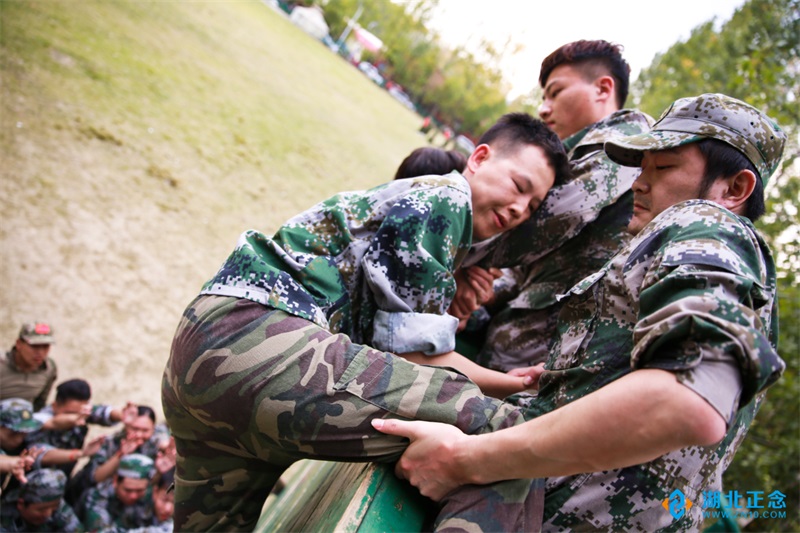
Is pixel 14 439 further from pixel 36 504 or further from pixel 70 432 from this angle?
pixel 36 504

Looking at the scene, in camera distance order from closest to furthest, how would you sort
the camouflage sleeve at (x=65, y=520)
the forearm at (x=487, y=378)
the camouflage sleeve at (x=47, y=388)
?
the forearm at (x=487, y=378) → the camouflage sleeve at (x=65, y=520) → the camouflage sleeve at (x=47, y=388)

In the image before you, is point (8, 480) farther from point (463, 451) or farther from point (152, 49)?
point (152, 49)

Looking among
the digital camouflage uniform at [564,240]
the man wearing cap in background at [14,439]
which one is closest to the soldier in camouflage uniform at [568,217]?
the digital camouflage uniform at [564,240]

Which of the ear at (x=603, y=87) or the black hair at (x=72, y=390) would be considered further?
the black hair at (x=72, y=390)

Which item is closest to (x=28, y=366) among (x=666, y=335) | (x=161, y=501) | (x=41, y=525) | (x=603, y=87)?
(x=41, y=525)

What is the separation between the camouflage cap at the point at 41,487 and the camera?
4074 mm

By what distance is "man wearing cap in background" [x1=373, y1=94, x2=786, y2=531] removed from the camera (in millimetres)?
1109

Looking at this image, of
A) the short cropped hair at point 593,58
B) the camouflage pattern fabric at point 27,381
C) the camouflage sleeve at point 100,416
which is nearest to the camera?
the short cropped hair at point 593,58

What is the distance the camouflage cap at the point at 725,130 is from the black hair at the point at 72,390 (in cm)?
453

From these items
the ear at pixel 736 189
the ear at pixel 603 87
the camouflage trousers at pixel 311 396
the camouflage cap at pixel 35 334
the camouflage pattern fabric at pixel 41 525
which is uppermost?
the ear at pixel 603 87

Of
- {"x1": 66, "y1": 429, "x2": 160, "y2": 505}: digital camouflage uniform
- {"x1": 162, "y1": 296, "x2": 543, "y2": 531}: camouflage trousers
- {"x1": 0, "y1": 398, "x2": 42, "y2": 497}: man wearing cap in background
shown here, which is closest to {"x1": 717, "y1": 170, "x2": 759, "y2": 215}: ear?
{"x1": 162, "y1": 296, "x2": 543, "y2": 531}: camouflage trousers

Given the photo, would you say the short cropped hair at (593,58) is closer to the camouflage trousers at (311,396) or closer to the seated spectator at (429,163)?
the seated spectator at (429,163)

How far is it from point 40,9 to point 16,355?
34.7ft

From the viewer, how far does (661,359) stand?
1159mm
